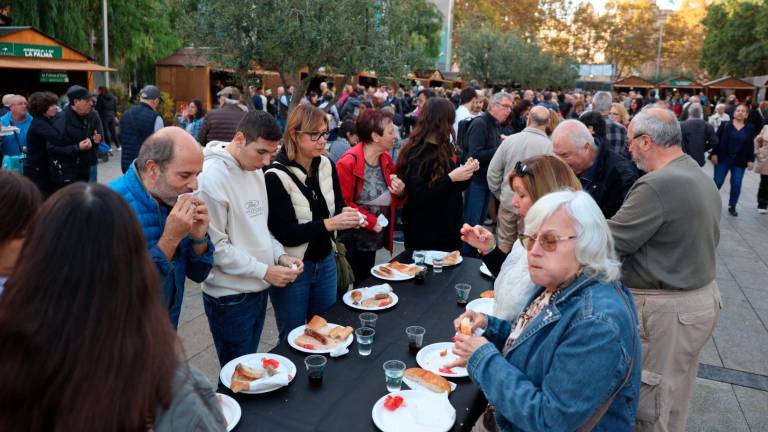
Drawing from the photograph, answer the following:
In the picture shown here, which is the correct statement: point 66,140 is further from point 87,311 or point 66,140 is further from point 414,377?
point 87,311

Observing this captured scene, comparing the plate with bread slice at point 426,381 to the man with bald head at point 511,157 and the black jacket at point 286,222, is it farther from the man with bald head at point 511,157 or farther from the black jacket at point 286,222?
the man with bald head at point 511,157

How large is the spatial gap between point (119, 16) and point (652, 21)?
64155 mm

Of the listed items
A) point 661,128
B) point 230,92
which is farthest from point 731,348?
point 230,92

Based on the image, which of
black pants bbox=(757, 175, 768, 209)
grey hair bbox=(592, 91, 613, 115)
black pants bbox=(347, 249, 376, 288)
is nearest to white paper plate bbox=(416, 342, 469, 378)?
black pants bbox=(347, 249, 376, 288)

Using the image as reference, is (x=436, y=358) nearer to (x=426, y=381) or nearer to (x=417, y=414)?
(x=426, y=381)

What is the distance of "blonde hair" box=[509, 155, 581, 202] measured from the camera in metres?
2.55

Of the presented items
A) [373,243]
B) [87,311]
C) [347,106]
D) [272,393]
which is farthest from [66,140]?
[347,106]

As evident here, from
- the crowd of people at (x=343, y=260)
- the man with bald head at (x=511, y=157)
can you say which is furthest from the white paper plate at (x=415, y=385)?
the man with bald head at (x=511, y=157)

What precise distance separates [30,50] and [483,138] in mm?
12275

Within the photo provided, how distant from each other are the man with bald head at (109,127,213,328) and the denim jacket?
1388 mm

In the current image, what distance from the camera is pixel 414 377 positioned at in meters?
2.31

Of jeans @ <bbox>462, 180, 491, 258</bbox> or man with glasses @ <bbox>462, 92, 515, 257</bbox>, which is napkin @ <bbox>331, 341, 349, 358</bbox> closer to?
man with glasses @ <bbox>462, 92, 515, 257</bbox>

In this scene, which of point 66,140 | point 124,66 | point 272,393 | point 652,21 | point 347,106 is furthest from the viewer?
point 652,21

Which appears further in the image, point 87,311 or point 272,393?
point 272,393
